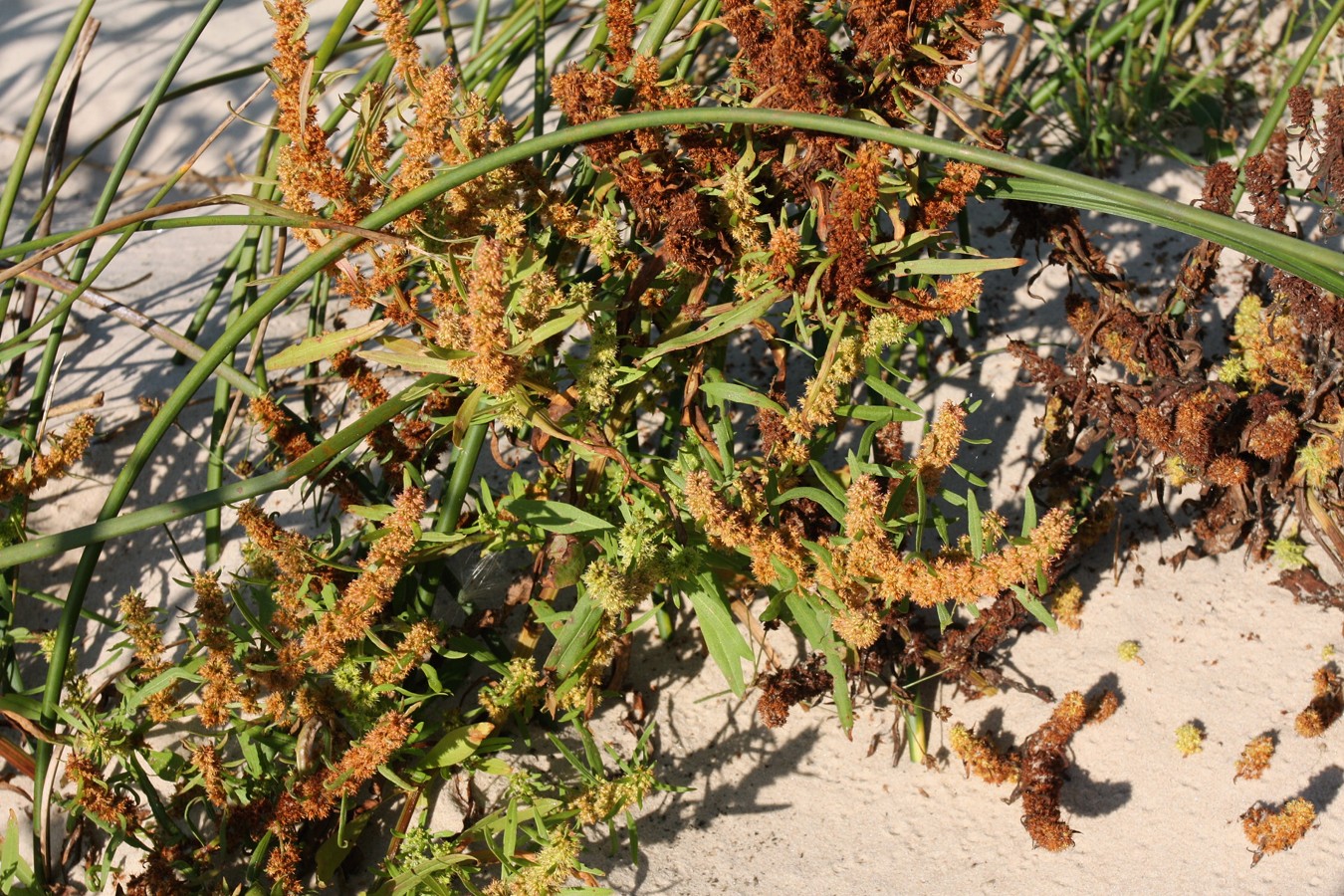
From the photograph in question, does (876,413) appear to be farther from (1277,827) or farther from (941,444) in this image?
(1277,827)

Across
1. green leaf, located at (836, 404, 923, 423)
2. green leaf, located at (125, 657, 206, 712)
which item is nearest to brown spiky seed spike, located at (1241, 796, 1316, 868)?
green leaf, located at (836, 404, 923, 423)

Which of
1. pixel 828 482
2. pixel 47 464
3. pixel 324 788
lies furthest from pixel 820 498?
pixel 47 464

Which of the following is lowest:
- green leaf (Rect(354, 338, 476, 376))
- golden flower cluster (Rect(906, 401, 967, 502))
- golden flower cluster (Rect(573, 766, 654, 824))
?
golden flower cluster (Rect(573, 766, 654, 824))

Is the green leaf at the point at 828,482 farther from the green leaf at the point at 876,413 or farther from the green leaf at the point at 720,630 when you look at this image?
the green leaf at the point at 720,630

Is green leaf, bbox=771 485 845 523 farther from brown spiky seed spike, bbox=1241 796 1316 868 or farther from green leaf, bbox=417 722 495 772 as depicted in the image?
brown spiky seed spike, bbox=1241 796 1316 868

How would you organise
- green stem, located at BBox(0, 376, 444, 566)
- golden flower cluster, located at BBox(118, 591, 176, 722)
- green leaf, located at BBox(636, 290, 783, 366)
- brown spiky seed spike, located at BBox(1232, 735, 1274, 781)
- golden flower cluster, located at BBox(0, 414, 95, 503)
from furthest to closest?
golden flower cluster, located at BBox(0, 414, 95, 503) → brown spiky seed spike, located at BBox(1232, 735, 1274, 781) → golden flower cluster, located at BBox(118, 591, 176, 722) → green leaf, located at BBox(636, 290, 783, 366) → green stem, located at BBox(0, 376, 444, 566)

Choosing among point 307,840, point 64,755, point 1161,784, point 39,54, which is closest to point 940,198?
point 1161,784
